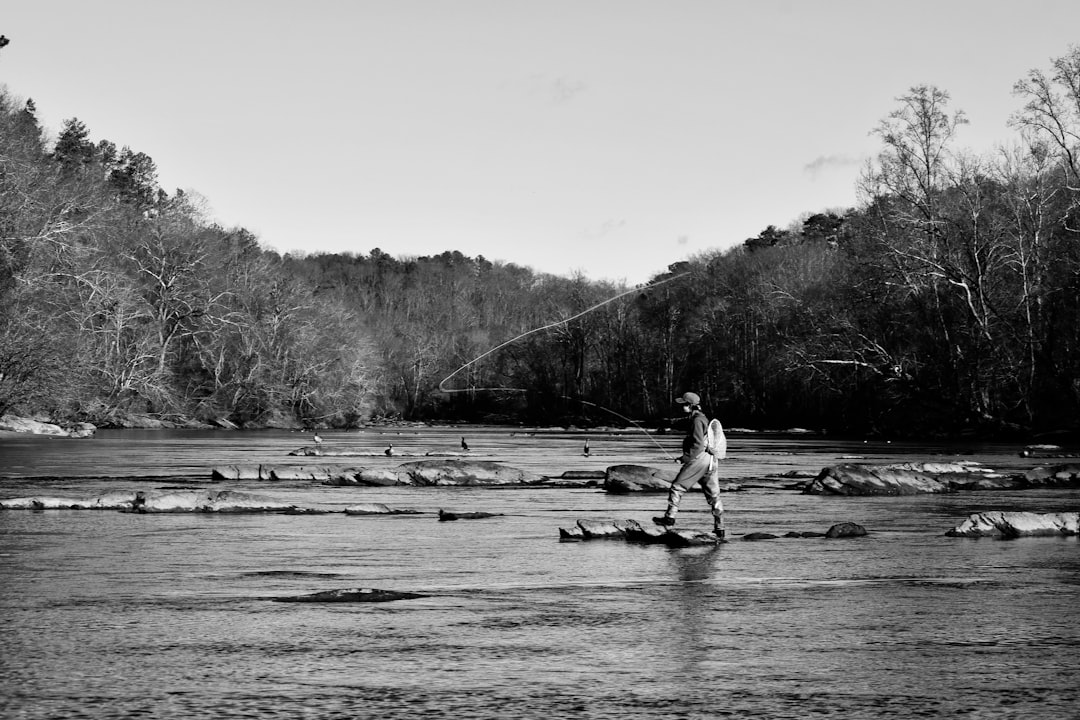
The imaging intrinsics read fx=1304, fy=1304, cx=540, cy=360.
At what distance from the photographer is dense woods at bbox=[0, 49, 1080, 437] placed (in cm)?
6912

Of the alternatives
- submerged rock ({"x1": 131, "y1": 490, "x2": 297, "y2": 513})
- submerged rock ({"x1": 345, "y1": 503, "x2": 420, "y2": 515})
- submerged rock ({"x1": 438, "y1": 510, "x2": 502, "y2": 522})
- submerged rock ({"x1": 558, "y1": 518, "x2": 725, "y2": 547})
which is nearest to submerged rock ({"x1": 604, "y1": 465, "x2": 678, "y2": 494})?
submerged rock ({"x1": 438, "y1": 510, "x2": 502, "y2": 522})

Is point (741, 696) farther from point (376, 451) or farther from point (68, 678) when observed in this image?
point (376, 451)

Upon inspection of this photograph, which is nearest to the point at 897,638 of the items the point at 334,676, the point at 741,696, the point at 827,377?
the point at 741,696

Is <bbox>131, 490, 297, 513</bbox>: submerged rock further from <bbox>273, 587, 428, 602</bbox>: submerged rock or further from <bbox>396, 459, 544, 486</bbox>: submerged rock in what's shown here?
<bbox>273, 587, 428, 602</bbox>: submerged rock

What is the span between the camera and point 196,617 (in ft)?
39.0

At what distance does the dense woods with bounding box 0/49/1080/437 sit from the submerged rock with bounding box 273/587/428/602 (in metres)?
21.8

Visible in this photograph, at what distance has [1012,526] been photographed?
20453 mm

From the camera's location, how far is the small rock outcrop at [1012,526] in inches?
805

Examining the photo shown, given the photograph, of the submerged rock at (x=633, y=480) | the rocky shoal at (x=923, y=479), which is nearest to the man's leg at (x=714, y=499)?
the submerged rock at (x=633, y=480)

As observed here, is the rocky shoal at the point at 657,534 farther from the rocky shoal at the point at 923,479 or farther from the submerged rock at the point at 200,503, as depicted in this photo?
the rocky shoal at the point at 923,479

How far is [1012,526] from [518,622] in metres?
11.5

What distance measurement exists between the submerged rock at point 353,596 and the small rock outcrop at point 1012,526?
10.5 meters

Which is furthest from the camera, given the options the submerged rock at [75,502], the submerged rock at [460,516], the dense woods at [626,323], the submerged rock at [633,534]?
the dense woods at [626,323]

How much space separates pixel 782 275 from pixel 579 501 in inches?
3311
